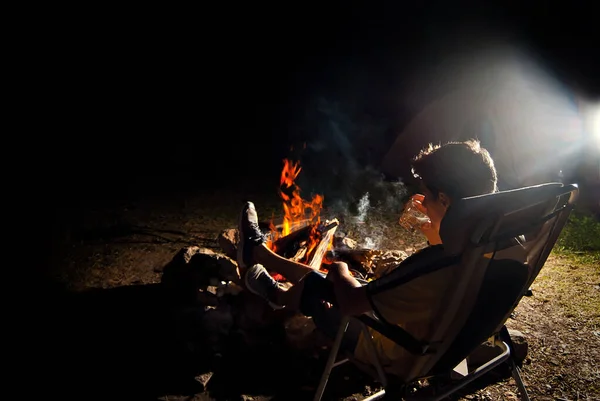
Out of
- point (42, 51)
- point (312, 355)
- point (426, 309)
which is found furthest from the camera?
point (42, 51)

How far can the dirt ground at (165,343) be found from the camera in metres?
3.19

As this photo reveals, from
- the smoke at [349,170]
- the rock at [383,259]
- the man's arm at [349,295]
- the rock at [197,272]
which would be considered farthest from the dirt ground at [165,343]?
the man's arm at [349,295]

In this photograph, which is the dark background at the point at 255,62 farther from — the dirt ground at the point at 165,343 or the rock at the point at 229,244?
the rock at the point at 229,244

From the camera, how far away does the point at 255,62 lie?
1473cm

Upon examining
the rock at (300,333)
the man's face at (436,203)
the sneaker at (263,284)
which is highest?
the man's face at (436,203)

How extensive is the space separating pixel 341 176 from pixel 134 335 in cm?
598

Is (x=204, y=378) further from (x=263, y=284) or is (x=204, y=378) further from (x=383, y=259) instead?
(x=383, y=259)

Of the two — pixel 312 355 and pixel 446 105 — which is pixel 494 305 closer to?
pixel 312 355

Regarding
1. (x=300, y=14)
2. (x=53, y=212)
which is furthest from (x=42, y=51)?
(x=53, y=212)

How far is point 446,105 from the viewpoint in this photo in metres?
11.8

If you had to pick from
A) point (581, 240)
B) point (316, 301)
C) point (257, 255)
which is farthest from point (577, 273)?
point (316, 301)

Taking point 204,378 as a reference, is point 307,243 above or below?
above

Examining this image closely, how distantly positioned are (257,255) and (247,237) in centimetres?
19

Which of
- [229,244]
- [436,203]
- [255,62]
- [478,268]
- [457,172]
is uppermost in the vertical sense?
[255,62]
